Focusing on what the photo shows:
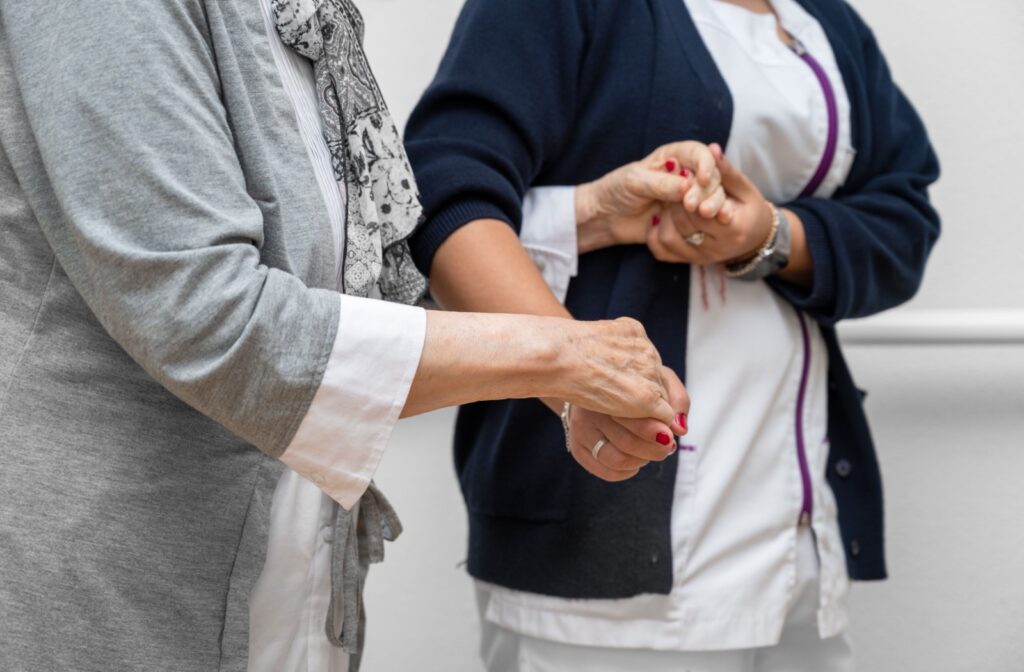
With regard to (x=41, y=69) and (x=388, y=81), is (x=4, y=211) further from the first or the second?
(x=388, y=81)

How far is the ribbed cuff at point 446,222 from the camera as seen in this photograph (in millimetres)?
991

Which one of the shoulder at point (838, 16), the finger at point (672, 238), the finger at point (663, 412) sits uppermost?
the shoulder at point (838, 16)

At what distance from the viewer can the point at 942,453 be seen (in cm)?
169

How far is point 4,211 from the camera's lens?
A: 67 centimetres

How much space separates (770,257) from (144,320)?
25.5 inches

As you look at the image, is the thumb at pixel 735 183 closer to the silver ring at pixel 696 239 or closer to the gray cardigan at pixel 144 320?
the silver ring at pixel 696 239

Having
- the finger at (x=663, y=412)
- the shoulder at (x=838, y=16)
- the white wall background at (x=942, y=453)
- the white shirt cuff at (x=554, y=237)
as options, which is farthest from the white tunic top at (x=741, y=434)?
the white wall background at (x=942, y=453)

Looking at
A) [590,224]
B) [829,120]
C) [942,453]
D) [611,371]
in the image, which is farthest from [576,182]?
[942,453]

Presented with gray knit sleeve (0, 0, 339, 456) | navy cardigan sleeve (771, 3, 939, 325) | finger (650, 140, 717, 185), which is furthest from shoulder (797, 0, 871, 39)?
gray knit sleeve (0, 0, 339, 456)

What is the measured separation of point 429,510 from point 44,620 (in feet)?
3.31

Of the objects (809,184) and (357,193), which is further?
(809,184)

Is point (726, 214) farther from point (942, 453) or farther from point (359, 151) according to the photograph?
point (942, 453)

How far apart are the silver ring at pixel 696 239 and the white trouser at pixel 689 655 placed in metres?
0.34

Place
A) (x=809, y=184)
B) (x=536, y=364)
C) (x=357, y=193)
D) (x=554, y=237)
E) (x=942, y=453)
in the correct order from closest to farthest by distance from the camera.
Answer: (x=536, y=364)
(x=357, y=193)
(x=554, y=237)
(x=809, y=184)
(x=942, y=453)
